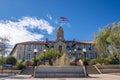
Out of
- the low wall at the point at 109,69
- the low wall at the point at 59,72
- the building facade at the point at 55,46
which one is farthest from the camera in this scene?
the building facade at the point at 55,46

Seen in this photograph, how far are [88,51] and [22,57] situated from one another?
24.1 meters

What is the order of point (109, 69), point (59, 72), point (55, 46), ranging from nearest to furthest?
1. point (59, 72)
2. point (109, 69)
3. point (55, 46)

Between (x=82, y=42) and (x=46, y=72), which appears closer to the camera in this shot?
(x=46, y=72)

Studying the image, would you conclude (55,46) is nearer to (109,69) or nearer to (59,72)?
(109,69)

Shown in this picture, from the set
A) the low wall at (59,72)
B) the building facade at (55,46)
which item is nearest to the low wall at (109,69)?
the low wall at (59,72)

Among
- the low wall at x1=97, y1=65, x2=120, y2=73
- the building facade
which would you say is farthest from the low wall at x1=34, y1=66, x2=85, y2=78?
the building facade

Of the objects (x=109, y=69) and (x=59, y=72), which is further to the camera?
(x=109, y=69)

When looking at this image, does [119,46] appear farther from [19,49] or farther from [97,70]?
[19,49]

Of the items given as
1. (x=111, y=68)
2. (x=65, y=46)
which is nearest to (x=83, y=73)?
(x=111, y=68)

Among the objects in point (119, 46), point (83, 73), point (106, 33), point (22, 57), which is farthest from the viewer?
point (22, 57)

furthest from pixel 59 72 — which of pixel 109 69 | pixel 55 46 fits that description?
pixel 55 46

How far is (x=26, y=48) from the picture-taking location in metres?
68.3

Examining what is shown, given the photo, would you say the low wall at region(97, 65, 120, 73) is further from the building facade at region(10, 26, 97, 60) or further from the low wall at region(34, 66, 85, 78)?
the building facade at region(10, 26, 97, 60)

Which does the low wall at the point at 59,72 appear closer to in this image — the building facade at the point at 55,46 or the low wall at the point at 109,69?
the low wall at the point at 109,69
